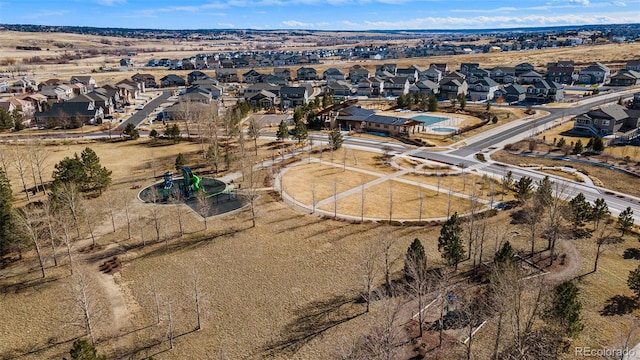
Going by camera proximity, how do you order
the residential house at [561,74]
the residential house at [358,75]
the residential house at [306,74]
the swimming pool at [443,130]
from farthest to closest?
the residential house at [306,74] → the residential house at [358,75] → the residential house at [561,74] → the swimming pool at [443,130]

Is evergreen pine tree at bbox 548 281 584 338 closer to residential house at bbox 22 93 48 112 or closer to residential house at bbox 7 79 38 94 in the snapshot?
residential house at bbox 22 93 48 112

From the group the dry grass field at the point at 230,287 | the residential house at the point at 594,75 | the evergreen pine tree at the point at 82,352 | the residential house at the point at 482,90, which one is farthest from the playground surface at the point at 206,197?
the residential house at the point at 594,75

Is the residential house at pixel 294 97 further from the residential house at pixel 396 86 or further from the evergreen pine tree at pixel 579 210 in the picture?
the evergreen pine tree at pixel 579 210

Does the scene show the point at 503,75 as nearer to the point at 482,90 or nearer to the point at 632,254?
the point at 482,90

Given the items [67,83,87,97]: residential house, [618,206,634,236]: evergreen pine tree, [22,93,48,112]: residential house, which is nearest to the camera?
[618,206,634,236]: evergreen pine tree

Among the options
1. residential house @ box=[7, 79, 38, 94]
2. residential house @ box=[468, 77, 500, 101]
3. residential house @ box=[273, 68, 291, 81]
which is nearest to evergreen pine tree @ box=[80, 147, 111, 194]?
residential house @ box=[468, 77, 500, 101]

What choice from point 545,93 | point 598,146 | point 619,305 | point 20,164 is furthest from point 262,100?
point 619,305
